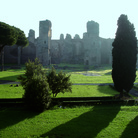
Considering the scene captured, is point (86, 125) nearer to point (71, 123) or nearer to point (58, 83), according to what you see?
point (71, 123)

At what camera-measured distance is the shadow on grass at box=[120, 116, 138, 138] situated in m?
7.12

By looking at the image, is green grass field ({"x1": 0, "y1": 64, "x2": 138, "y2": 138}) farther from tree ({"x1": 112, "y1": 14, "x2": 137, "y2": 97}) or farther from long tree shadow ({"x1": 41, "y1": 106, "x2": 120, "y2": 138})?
tree ({"x1": 112, "y1": 14, "x2": 137, "y2": 97})

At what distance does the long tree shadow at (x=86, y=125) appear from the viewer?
7.08m

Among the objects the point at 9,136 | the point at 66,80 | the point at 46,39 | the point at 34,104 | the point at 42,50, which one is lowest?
the point at 9,136

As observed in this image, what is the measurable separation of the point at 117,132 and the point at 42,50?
4649 centimetres

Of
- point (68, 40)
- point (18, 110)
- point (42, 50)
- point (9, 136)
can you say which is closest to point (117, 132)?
point (9, 136)

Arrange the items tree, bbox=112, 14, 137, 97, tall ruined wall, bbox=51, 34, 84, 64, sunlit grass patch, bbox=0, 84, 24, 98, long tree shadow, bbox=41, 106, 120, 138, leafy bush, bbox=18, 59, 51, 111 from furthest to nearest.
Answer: tall ruined wall, bbox=51, 34, 84, 64, sunlit grass patch, bbox=0, 84, 24, 98, tree, bbox=112, 14, 137, 97, leafy bush, bbox=18, 59, 51, 111, long tree shadow, bbox=41, 106, 120, 138

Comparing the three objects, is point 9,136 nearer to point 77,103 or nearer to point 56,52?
point 77,103

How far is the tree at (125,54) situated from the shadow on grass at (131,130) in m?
5.88

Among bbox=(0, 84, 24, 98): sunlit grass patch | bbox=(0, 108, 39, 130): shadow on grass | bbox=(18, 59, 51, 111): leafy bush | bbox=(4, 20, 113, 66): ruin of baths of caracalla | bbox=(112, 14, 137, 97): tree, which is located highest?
bbox=(4, 20, 113, 66): ruin of baths of caracalla

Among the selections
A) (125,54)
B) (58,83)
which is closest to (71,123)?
(58,83)

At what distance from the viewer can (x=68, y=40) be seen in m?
65.3

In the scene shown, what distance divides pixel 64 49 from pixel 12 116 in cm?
5780

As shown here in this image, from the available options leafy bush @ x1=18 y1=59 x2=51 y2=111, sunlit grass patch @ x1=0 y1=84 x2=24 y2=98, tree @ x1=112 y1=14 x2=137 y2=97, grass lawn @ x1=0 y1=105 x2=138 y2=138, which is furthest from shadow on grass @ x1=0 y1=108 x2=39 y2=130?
tree @ x1=112 y1=14 x2=137 y2=97
